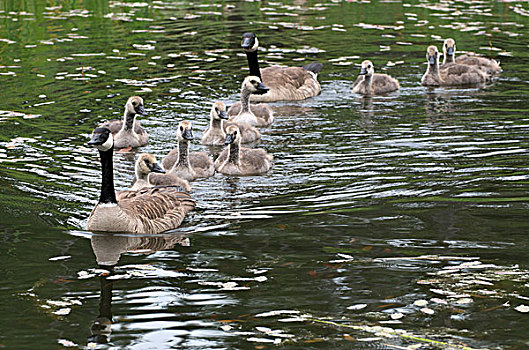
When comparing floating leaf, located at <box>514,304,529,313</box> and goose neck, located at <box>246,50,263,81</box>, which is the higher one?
goose neck, located at <box>246,50,263,81</box>

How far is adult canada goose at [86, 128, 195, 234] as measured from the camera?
11336 mm

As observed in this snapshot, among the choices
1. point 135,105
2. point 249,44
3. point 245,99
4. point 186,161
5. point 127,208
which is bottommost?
point 127,208

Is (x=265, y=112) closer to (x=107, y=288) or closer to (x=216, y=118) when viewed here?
(x=216, y=118)

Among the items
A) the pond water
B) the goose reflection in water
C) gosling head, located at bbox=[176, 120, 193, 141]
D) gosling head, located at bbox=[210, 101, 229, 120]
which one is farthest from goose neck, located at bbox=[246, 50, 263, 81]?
the goose reflection in water

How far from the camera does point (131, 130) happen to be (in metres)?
16.0

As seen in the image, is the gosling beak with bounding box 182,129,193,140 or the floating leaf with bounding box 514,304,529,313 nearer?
the floating leaf with bounding box 514,304,529,313

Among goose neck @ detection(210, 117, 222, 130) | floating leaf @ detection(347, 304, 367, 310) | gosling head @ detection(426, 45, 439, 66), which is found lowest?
floating leaf @ detection(347, 304, 367, 310)

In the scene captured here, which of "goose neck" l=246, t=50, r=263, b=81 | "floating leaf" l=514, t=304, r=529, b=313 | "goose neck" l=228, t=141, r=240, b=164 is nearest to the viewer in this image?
"floating leaf" l=514, t=304, r=529, b=313

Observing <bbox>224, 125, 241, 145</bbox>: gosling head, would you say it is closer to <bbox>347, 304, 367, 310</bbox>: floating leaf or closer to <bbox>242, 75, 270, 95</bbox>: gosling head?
<bbox>242, 75, 270, 95</bbox>: gosling head

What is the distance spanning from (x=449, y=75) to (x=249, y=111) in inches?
231

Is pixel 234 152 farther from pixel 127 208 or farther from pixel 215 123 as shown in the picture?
pixel 127 208

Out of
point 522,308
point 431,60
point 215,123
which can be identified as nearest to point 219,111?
point 215,123

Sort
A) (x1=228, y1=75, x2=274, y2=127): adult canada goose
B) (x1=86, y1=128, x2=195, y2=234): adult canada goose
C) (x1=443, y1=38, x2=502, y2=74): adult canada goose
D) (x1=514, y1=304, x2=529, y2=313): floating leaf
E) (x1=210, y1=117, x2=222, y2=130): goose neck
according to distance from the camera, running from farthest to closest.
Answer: (x1=443, y1=38, x2=502, y2=74): adult canada goose
(x1=228, y1=75, x2=274, y2=127): adult canada goose
(x1=210, y1=117, x2=222, y2=130): goose neck
(x1=86, y1=128, x2=195, y2=234): adult canada goose
(x1=514, y1=304, x2=529, y2=313): floating leaf

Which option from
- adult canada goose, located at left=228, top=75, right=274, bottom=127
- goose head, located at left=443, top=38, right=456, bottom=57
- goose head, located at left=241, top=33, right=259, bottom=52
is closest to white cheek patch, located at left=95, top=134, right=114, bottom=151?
adult canada goose, located at left=228, top=75, right=274, bottom=127
